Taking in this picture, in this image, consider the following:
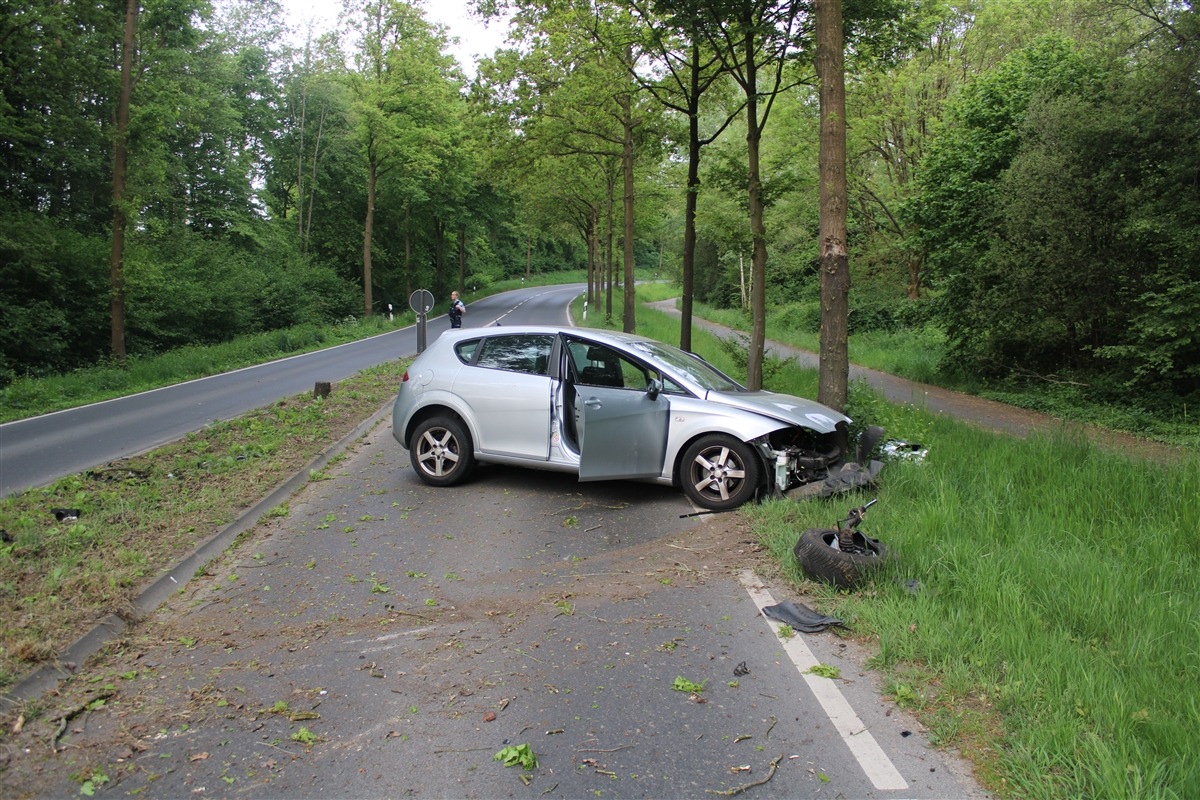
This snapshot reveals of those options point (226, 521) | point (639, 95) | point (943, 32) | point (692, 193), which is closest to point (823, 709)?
point (226, 521)

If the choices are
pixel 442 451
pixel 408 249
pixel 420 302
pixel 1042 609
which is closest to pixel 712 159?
pixel 420 302

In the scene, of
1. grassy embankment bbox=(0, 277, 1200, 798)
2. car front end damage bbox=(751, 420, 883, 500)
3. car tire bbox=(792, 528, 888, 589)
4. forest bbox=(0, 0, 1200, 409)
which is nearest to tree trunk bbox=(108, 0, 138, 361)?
forest bbox=(0, 0, 1200, 409)

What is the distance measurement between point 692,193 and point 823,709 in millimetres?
13023

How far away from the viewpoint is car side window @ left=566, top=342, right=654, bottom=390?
24.9ft

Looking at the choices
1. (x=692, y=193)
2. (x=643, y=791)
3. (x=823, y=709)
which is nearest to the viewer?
(x=643, y=791)

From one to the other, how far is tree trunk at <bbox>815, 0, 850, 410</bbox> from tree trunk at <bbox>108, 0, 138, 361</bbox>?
1884cm

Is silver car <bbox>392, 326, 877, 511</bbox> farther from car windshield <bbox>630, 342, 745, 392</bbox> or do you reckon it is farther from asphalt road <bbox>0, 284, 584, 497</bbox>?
asphalt road <bbox>0, 284, 584, 497</bbox>

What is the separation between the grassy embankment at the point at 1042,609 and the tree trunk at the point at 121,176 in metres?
20.7

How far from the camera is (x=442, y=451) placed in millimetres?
8031

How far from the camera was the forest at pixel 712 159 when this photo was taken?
43.3 feet

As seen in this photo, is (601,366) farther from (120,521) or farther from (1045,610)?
(1045,610)

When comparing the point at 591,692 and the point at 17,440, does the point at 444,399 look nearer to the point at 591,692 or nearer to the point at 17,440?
the point at 591,692

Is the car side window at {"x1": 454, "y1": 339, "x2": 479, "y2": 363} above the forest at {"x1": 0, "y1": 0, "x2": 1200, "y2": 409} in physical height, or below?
below

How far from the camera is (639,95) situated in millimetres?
18938
